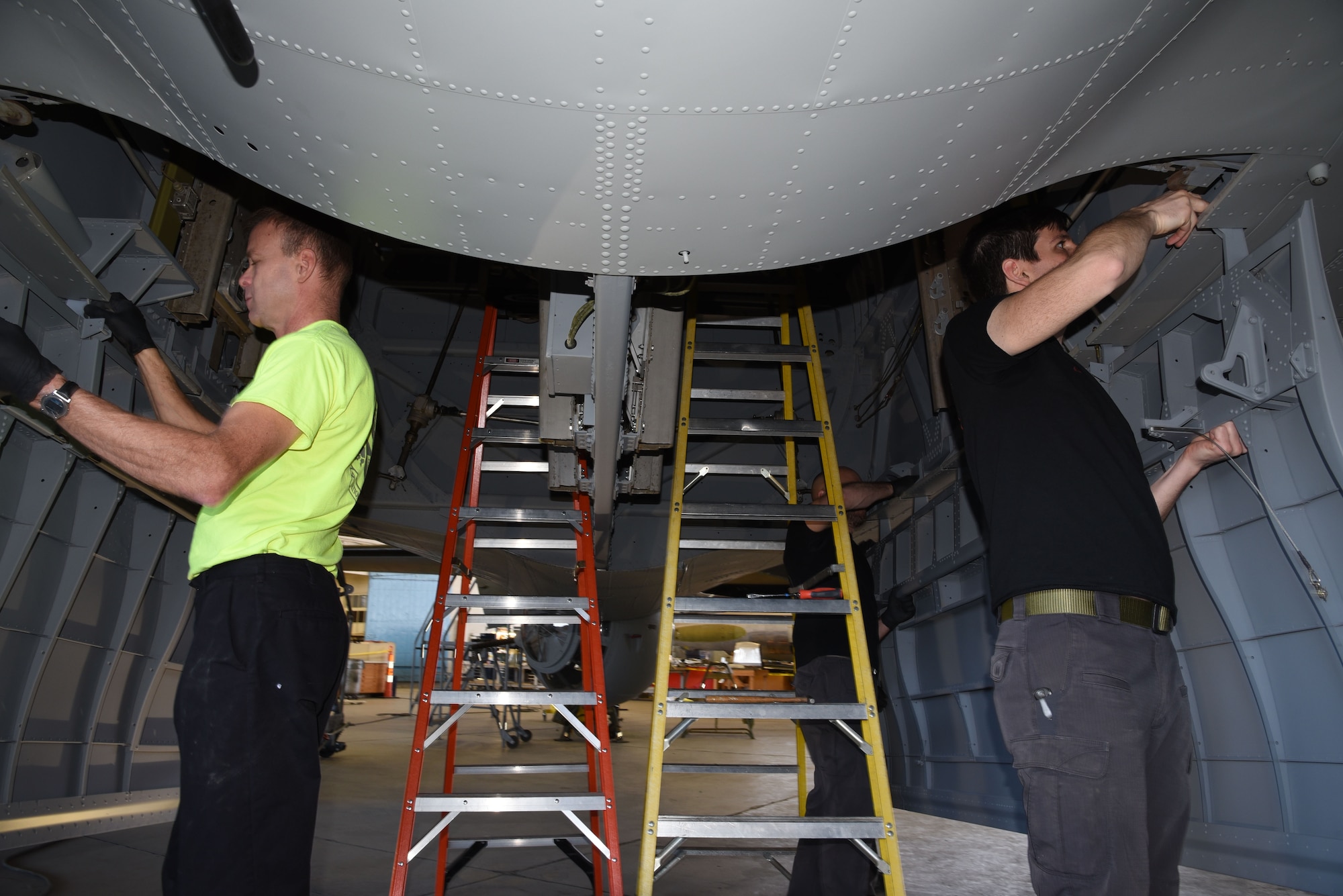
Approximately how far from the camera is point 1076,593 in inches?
66.0

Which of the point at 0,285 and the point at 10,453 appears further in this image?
the point at 10,453

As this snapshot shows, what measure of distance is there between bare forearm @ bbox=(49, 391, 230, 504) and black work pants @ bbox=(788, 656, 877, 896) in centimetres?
264

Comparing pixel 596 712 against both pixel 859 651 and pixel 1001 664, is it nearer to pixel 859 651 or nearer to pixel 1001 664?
pixel 859 651

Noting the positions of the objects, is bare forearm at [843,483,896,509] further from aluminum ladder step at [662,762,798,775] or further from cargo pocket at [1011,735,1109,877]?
cargo pocket at [1011,735,1109,877]

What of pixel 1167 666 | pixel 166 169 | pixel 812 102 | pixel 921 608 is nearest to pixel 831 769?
pixel 921 608

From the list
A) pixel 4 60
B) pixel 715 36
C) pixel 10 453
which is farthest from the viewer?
pixel 10 453

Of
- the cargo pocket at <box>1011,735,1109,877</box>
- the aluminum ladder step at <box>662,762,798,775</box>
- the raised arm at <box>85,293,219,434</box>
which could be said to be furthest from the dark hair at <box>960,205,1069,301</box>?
the aluminum ladder step at <box>662,762,798,775</box>

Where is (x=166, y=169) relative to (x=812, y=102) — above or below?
above

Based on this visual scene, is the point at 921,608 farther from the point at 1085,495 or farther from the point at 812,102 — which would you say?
the point at 812,102

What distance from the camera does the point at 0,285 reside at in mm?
2879

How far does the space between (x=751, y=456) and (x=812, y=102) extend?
4.49 metres

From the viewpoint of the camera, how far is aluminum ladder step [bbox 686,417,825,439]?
384 centimetres

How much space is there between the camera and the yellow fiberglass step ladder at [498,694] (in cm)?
320

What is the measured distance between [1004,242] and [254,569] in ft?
6.66
